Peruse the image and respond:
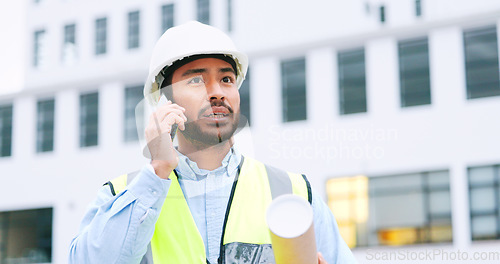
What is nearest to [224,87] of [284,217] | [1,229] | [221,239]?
[221,239]

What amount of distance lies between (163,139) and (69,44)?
2204cm

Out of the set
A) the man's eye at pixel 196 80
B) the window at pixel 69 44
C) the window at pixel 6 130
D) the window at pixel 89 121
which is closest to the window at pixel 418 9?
the window at pixel 89 121

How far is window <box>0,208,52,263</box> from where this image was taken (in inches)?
859

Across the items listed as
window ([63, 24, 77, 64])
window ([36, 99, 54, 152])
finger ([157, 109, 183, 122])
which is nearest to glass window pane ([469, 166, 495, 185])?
window ([36, 99, 54, 152])

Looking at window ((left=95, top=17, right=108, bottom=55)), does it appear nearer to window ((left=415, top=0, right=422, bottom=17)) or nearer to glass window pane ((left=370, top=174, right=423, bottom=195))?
window ((left=415, top=0, right=422, bottom=17))

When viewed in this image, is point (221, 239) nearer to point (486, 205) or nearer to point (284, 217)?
point (284, 217)

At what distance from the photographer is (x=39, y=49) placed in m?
23.8

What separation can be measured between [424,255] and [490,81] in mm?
4148

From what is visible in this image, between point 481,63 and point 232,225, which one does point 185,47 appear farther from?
point 481,63

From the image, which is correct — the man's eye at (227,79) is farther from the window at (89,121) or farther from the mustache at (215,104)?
the window at (89,121)

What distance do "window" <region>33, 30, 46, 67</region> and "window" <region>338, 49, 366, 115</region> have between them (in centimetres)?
967

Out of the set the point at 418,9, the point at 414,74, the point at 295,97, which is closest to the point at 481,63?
the point at 414,74

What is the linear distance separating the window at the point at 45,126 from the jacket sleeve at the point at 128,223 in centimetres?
2136

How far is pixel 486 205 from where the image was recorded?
54.6 feet
